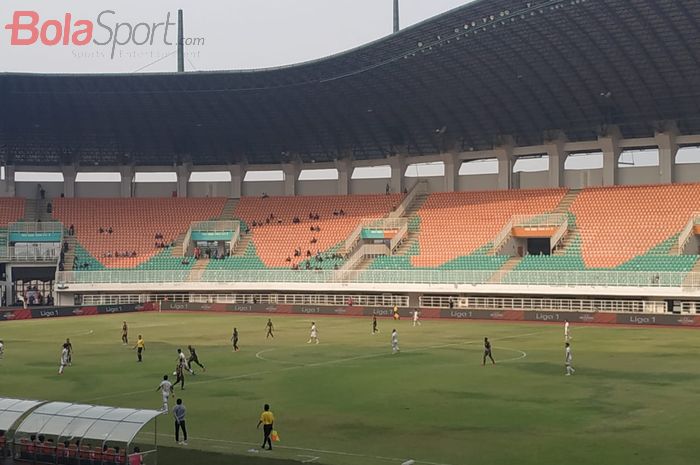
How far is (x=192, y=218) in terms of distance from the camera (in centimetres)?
9719

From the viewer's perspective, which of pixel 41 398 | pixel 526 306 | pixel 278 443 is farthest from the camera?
pixel 526 306

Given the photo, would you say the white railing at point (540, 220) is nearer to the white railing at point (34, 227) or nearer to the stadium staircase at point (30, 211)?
the white railing at point (34, 227)

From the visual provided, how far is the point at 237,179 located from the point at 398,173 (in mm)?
17491

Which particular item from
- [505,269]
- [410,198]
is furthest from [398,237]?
[505,269]

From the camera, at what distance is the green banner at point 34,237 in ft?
297

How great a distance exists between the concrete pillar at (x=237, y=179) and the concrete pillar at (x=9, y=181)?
21.9 m

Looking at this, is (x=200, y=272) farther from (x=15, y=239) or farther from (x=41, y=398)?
(x=41, y=398)

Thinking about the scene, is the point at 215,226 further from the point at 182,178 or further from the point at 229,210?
the point at 182,178

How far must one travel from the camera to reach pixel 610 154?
83.3 metres

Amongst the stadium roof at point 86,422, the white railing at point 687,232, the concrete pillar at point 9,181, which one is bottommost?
the stadium roof at point 86,422

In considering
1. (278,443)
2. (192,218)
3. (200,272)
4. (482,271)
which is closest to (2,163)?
(192,218)

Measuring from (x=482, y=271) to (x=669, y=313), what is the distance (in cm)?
1517

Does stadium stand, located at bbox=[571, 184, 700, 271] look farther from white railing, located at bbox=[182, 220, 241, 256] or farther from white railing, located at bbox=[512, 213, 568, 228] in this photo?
white railing, located at bbox=[182, 220, 241, 256]

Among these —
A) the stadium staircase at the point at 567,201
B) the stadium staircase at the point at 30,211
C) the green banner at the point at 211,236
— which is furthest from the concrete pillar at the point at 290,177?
the stadium staircase at the point at 567,201
